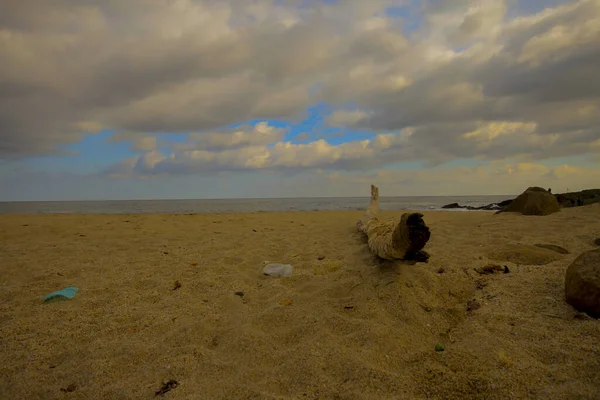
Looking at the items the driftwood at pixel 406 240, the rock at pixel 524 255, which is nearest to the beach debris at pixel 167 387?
the driftwood at pixel 406 240

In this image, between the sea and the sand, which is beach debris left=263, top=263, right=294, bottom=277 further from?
the sea

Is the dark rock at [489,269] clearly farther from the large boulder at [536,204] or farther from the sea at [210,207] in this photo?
the sea at [210,207]

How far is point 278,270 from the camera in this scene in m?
3.82

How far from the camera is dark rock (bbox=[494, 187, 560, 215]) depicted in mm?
8039

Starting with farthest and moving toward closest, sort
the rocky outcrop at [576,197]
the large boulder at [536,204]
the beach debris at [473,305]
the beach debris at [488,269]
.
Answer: the rocky outcrop at [576,197]
the large boulder at [536,204]
the beach debris at [488,269]
the beach debris at [473,305]

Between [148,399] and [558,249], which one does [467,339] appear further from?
[558,249]

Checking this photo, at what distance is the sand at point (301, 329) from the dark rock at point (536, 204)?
14.4 ft

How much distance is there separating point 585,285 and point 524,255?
1.72 meters

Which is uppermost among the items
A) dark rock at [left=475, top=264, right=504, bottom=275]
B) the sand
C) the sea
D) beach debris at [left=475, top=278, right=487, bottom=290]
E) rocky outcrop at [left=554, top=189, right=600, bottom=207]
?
rocky outcrop at [left=554, top=189, right=600, bottom=207]

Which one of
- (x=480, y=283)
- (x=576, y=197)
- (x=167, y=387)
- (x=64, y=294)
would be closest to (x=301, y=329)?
(x=167, y=387)

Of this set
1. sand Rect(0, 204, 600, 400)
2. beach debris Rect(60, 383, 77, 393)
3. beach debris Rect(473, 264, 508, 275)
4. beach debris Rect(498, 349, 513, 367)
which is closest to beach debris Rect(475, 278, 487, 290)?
sand Rect(0, 204, 600, 400)

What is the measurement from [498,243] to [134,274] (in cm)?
→ 483

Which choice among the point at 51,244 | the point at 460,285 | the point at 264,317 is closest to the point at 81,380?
the point at 264,317

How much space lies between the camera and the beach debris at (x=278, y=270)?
3.76 metres
